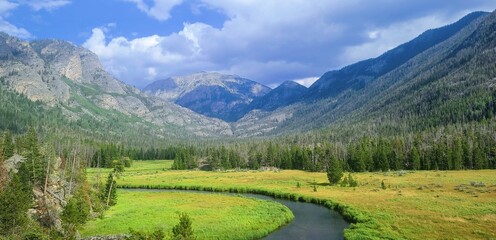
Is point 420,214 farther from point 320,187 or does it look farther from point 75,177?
point 75,177

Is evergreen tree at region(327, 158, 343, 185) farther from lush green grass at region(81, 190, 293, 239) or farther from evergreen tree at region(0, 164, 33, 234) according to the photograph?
evergreen tree at region(0, 164, 33, 234)

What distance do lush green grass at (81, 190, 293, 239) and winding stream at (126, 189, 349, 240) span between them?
1.95m

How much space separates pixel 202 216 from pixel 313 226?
754 inches

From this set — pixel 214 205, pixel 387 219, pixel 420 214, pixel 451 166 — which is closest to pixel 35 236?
pixel 214 205

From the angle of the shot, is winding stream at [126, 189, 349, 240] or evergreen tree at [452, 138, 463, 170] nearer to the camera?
winding stream at [126, 189, 349, 240]

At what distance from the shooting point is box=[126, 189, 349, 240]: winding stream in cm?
5434

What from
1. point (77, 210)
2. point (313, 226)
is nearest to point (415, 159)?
point (313, 226)

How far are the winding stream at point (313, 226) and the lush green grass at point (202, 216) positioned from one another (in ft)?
6.39

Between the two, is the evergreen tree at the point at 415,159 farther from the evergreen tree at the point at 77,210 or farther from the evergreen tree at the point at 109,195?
the evergreen tree at the point at 77,210

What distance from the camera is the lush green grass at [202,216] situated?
5656 cm

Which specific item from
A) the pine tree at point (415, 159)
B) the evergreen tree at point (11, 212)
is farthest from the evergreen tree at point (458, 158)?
the evergreen tree at point (11, 212)

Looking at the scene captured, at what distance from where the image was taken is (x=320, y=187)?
104 meters

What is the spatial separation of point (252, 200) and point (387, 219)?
113 ft

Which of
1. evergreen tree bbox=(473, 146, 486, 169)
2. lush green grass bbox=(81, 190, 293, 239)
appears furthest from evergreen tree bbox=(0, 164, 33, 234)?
evergreen tree bbox=(473, 146, 486, 169)
